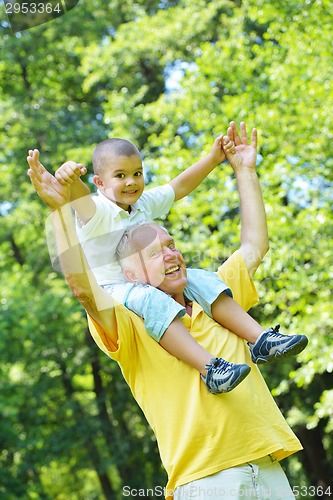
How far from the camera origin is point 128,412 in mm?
15820

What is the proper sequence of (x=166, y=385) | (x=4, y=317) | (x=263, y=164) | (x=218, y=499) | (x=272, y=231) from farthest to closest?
(x=4, y=317)
(x=263, y=164)
(x=272, y=231)
(x=166, y=385)
(x=218, y=499)

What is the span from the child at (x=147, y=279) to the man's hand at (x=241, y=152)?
32 mm

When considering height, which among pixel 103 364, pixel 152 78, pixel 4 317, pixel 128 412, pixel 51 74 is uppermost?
pixel 51 74

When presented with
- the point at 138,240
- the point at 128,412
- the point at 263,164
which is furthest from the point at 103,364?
the point at 138,240

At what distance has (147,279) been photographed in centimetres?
234

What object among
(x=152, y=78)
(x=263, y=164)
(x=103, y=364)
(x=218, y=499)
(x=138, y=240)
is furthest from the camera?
(x=103, y=364)

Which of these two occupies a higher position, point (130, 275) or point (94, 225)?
point (94, 225)

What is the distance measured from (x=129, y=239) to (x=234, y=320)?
16.5 inches

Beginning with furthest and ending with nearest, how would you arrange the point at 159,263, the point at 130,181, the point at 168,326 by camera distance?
the point at 130,181, the point at 159,263, the point at 168,326

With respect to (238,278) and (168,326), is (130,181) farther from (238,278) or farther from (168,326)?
(168,326)

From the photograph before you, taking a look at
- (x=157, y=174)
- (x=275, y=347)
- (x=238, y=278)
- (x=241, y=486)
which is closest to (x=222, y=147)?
(x=238, y=278)

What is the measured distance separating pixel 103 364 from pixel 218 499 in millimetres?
13602

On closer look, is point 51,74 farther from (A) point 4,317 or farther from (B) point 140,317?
(B) point 140,317

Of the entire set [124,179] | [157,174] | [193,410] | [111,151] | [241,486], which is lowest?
[241,486]
